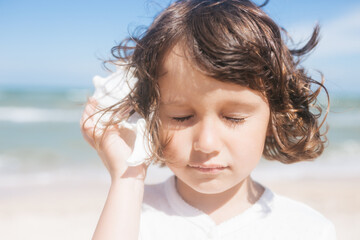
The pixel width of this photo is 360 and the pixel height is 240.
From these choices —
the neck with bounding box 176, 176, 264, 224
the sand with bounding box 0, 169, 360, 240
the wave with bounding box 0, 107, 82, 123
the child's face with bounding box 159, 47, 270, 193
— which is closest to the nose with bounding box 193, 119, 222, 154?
the child's face with bounding box 159, 47, 270, 193

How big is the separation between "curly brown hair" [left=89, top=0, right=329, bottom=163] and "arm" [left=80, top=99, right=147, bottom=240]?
0.33 ft

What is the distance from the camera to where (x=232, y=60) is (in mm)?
1591

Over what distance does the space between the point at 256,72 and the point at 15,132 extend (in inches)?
431

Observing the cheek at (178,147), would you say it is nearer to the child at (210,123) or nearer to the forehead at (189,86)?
the child at (210,123)

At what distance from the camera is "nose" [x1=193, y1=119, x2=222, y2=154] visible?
159 centimetres

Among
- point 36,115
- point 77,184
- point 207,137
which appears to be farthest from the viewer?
point 36,115

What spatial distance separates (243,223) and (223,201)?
0.15 metres

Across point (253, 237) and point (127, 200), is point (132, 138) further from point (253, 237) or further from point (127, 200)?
point (253, 237)

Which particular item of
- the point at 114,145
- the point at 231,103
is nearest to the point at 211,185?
the point at 231,103

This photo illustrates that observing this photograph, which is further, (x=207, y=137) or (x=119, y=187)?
(x=119, y=187)

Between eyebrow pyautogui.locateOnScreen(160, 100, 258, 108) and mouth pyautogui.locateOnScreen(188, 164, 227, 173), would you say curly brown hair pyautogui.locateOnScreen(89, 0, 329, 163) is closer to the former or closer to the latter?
eyebrow pyautogui.locateOnScreen(160, 100, 258, 108)

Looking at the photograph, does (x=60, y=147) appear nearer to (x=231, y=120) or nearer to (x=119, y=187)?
(x=119, y=187)

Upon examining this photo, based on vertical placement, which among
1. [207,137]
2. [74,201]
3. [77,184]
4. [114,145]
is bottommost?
[77,184]

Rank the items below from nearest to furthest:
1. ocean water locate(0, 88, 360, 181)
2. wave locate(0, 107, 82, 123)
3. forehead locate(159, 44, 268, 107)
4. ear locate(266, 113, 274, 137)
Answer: forehead locate(159, 44, 268, 107), ear locate(266, 113, 274, 137), ocean water locate(0, 88, 360, 181), wave locate(0, 107, 82, 123)
